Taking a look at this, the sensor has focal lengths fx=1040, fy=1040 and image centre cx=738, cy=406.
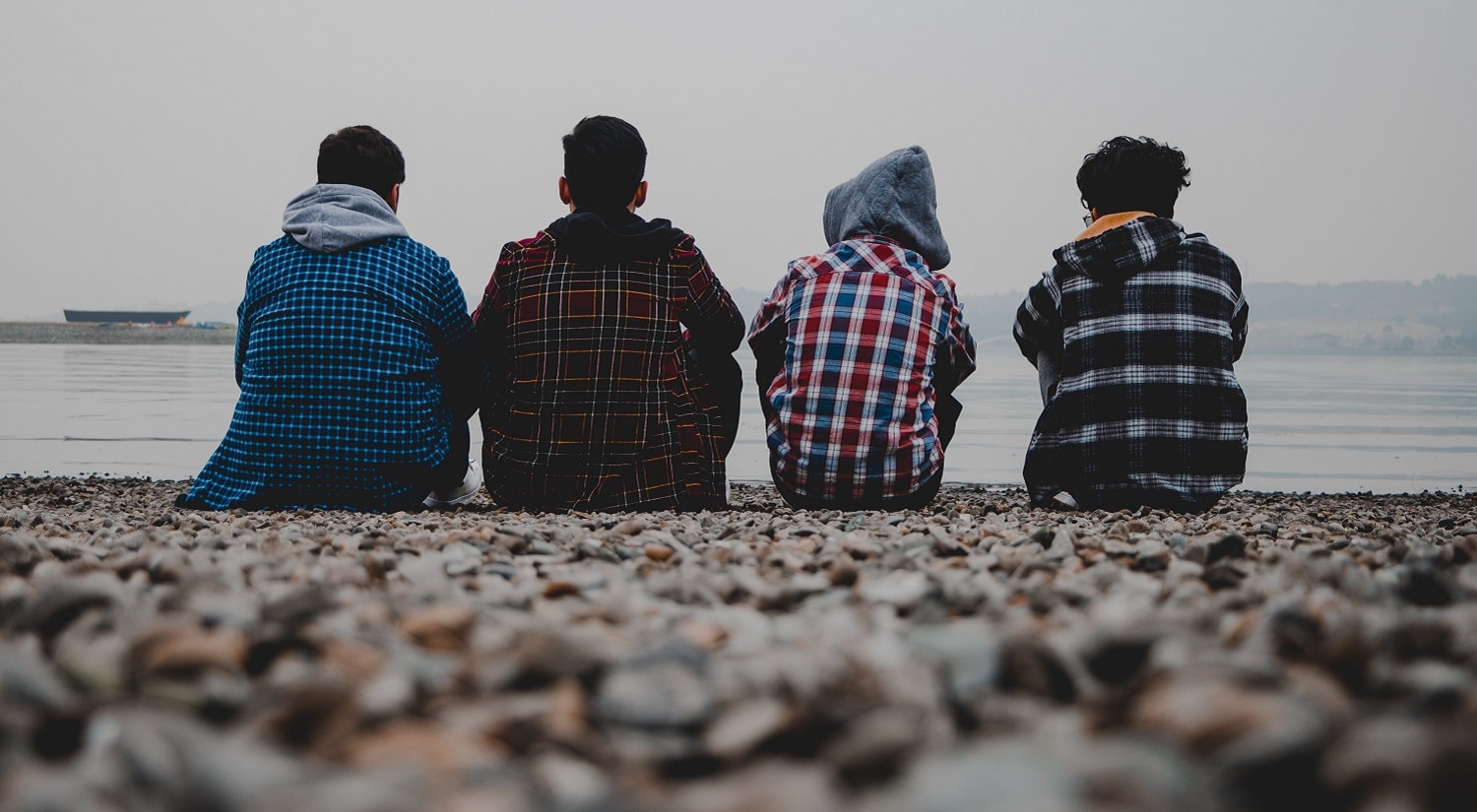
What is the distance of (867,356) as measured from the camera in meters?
3.67

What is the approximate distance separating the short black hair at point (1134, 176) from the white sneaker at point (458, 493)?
8.87ft

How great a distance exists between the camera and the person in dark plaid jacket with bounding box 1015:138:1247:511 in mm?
3666

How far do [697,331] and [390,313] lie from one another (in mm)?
1106

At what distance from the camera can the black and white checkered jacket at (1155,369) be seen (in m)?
3.67

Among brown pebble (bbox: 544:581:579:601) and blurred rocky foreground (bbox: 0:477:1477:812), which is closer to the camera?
blurred rocky foreground (bbox: 0:477:1477:812)

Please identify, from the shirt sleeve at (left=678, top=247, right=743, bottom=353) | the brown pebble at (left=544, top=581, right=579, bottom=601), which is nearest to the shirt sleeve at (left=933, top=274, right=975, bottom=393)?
the shirt sleeve at (left=678, top=247, right=743, bottom=353)

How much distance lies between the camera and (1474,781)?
2.51 feet

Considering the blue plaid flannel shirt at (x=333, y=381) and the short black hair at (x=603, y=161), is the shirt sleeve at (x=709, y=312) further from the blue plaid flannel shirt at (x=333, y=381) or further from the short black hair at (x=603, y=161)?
the blue plaid flannel shirt at (x=333, y=381)

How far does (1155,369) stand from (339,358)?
9.35ft

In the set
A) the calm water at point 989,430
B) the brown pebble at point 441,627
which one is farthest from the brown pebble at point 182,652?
the calm water at point 989,430

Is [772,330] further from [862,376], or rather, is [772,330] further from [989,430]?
[989,430]

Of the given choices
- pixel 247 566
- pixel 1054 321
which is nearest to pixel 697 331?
pixel 1054 321

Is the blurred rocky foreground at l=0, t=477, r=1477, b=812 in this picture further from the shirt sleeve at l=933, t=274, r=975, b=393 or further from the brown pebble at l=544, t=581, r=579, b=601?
the shirt sleeve at l=933, t=274, r=975, b=393

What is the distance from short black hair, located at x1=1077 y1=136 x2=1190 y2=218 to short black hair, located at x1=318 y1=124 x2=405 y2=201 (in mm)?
2691
